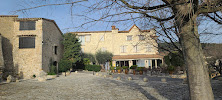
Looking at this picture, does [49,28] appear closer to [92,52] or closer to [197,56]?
[92,52]

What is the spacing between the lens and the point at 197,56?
7.98 ft

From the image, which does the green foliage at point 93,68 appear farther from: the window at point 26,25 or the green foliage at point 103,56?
the window at point 26,25

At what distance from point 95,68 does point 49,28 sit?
31.1 ft

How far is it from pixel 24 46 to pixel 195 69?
21.5 m

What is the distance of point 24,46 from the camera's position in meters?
20.0

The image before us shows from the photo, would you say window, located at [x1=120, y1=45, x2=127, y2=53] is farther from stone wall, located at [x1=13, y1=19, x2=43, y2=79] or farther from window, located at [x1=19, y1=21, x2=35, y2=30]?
window, located at [x1=19, y1=21, x2=35, y2=30]

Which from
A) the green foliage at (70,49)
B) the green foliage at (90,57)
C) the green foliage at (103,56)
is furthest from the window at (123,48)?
the green foliage at (70,49)

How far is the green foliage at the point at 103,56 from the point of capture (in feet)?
94.6

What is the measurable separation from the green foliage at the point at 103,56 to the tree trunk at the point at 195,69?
26418 mm

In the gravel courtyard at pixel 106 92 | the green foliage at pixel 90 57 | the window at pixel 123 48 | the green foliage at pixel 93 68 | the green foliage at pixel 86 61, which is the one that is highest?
the window at pixel 123 48

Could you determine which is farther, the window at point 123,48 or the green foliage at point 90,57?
the window at point 123,48

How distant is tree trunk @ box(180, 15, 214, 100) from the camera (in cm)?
241

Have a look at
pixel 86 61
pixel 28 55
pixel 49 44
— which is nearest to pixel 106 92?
pixel 28 55

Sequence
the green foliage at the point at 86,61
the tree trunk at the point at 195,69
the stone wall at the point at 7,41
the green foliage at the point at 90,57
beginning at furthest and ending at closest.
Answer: the green foliage at the point at 90,57 < the green foliage at the point at 86,61 < the stone wall at the point at 7,41 < the tree trunk at the point at 195,69
